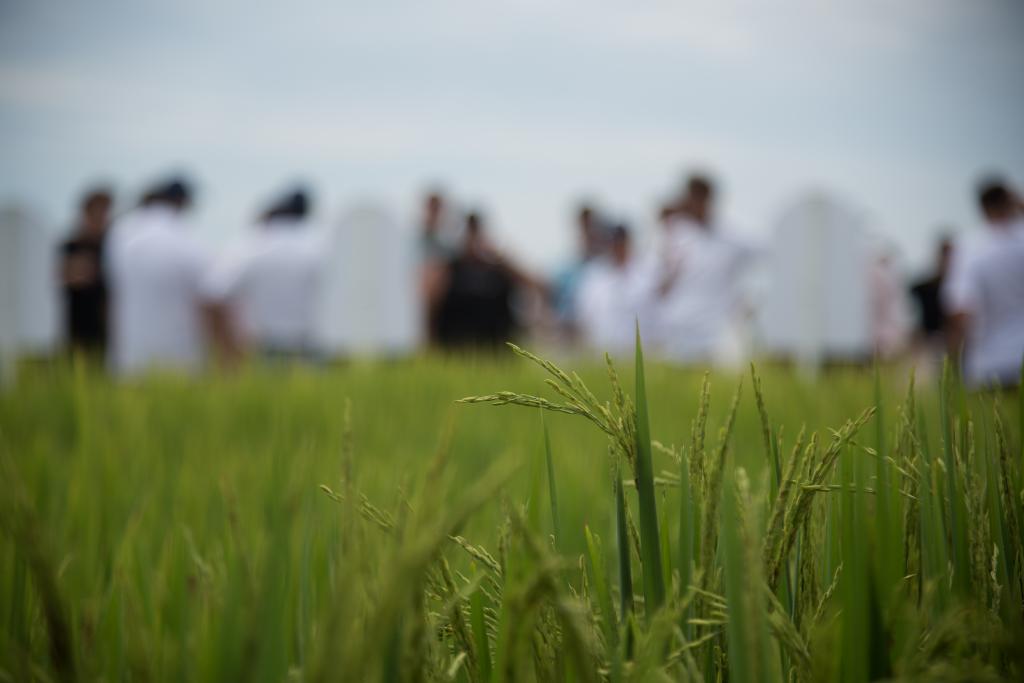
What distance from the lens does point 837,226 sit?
248 inches

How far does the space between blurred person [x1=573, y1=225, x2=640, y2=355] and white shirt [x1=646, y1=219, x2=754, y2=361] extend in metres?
0.26

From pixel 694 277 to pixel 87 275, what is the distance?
12.3ft

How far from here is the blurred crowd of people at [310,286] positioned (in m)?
5.05

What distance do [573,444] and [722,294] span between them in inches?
129

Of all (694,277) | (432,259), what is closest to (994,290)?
(694,277)

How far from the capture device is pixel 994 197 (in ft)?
13.8

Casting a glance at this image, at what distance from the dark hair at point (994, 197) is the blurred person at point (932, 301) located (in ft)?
8.13

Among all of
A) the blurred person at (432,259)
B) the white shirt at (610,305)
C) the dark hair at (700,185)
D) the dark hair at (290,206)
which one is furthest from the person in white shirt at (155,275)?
the dark hair at (700,185)

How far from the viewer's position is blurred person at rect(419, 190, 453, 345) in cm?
602

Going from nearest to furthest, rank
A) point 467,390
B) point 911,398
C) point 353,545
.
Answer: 1. point 353,545
2. point 911,398
3. point 467,390

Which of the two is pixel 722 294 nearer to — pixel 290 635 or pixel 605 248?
pixel 605 248

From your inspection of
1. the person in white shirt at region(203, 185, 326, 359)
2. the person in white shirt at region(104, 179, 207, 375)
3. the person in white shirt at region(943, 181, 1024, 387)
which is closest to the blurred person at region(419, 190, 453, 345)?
the person in white shirt at region(203, 185, 326, 359)

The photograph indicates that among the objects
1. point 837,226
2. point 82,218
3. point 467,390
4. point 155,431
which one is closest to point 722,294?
point 837,226

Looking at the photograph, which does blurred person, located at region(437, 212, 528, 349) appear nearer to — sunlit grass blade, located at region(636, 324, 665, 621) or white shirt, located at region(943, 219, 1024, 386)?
white shirt, located at region(943, 219, 1024, 386)
